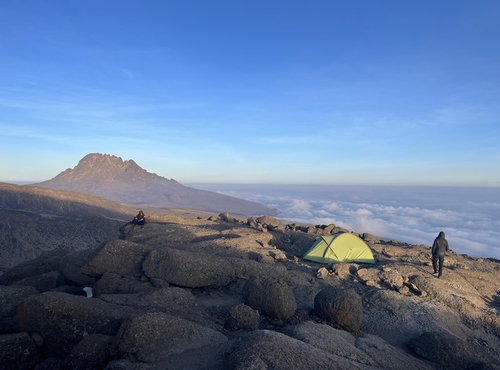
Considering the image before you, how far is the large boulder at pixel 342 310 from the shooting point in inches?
446

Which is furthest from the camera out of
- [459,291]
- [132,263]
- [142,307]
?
[459,291]

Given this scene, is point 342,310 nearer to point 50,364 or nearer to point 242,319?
point 242,319

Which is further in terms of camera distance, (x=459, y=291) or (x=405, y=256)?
(x=405, y=256)

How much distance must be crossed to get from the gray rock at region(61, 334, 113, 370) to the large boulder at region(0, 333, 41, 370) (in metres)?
1.59

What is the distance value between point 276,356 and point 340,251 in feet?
42.6

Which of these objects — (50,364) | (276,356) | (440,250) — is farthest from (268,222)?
(276,356)

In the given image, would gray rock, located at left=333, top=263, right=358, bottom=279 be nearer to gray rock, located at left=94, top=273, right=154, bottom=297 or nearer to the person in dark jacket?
the person in dark jacket

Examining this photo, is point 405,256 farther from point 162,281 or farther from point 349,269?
point 162,281

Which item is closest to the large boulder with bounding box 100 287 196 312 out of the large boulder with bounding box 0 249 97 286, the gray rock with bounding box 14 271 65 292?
the large boulder with bounding box 0 249 97 286

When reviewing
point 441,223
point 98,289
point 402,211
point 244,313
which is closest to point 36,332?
point 98,289

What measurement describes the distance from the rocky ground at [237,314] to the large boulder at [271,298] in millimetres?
34

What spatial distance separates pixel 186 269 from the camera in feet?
44.3

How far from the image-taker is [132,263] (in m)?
14.0

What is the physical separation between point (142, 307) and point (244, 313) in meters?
3.14
